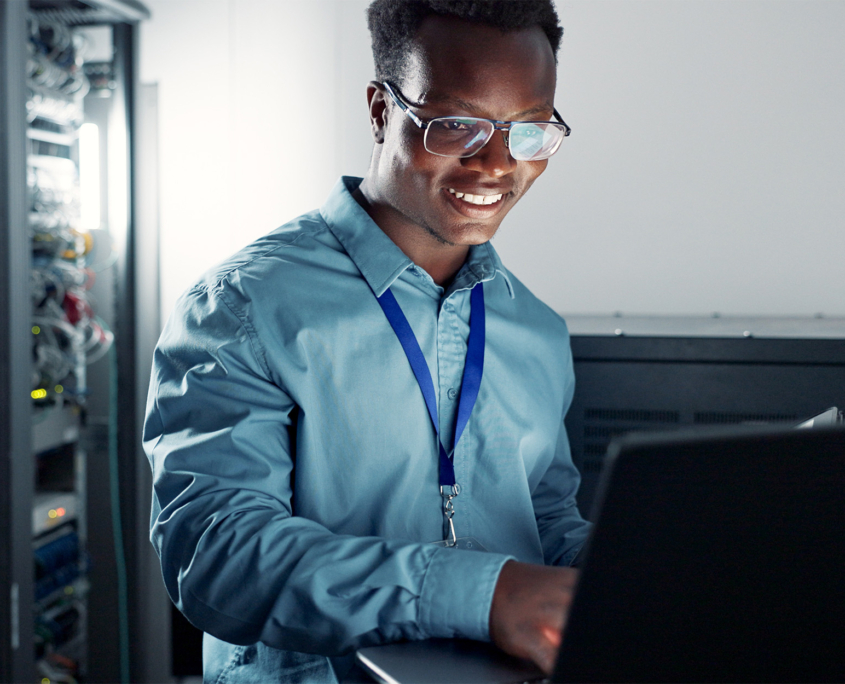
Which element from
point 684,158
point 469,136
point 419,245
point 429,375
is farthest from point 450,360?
point 684,158

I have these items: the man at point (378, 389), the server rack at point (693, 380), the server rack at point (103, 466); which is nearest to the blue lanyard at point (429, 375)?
the man at point (378, 389)

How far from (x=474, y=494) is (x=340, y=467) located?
20 cm

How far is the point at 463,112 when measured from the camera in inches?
37.4

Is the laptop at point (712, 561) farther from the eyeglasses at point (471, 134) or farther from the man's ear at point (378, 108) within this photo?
the man's ear at point (378, 108)

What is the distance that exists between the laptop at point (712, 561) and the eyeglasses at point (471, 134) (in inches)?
25.2

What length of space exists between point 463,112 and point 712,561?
69cm

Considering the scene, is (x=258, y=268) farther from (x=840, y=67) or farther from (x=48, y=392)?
(x=48, y=392)

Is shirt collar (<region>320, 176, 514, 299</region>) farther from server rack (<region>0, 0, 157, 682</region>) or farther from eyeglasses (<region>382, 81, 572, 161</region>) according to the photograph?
server rack (<region>0, 0, 157, 682</region>)

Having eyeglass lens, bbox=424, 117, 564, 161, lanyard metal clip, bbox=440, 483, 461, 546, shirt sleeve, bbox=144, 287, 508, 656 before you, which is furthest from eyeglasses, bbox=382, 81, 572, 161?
lanyard metal clip, bbox=440, 483, 461, 546

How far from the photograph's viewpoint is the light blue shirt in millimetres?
712

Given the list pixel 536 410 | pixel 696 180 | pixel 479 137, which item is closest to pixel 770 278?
pixel 696 180

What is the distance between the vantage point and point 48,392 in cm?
218

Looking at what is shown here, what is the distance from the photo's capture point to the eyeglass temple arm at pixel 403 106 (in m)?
0.96

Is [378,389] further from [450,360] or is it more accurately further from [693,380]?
[693,380]
